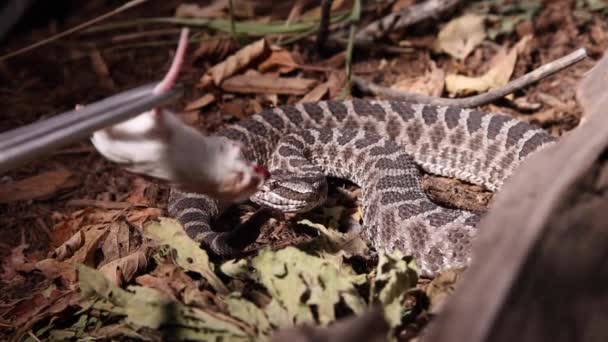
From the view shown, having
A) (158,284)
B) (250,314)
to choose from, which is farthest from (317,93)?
(250,314)

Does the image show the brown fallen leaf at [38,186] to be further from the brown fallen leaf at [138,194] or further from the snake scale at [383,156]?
the snake scale at [383,156]

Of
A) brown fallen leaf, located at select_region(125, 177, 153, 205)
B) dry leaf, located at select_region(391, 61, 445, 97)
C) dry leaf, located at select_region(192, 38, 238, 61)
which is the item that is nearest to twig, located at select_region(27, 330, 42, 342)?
brown fallen leaf, located at select_region(125, 177, 153, 205)

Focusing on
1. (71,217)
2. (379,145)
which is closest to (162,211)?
(71,217)

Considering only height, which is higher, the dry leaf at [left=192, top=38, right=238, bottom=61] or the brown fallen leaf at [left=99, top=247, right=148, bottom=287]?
the dry leaf at [left=192, top=38, right=238, bottom=61]

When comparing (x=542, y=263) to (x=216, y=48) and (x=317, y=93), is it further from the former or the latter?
(x=216, y=48)

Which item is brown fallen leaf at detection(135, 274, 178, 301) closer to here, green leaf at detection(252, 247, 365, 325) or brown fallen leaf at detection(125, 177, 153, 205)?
green leaf at detection(252, 247, 365, 325)

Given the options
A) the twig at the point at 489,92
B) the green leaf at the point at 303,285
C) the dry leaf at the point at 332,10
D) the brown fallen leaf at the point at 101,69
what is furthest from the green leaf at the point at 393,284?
the dry leaf at the point at 332,10

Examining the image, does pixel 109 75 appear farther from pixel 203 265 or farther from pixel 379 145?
pixel 203 265
